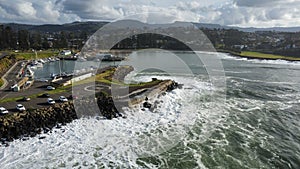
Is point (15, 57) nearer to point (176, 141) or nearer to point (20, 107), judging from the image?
point (20, 107)

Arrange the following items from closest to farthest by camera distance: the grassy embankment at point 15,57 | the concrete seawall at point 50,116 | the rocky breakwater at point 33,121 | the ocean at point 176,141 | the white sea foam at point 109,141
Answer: the ocean at point 176,141 < the white sea foam at point 109,141 < the rocky breakwater at point 33,121 < the concrete seawall at point 50,116 < the grassy embankment at point 15,57

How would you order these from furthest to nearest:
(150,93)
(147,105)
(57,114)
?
(150,93) < (147,105) < (57,114)

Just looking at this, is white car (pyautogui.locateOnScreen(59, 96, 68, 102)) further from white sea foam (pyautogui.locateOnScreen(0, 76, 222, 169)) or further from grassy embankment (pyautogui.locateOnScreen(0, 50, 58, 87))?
grassy embankment (pyautogui.locateOnScreen(0, 50, 58, 87))

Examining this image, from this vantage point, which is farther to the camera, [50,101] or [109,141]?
[50,101]

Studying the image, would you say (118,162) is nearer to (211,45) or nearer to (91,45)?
(91,45)

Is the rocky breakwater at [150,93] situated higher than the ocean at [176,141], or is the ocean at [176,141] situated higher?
the rocky breakwater at [150,93]

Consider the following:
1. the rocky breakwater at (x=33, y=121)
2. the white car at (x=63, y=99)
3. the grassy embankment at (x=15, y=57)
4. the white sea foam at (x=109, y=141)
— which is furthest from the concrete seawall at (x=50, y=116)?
the grassy embankment at (x=15, y=57)

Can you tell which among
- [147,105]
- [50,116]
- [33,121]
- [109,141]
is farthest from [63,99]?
[147,105]

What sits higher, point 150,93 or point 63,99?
point 63,99

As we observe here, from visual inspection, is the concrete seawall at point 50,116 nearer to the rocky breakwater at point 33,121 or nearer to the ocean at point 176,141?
the rocky breakwater at point 33,121
